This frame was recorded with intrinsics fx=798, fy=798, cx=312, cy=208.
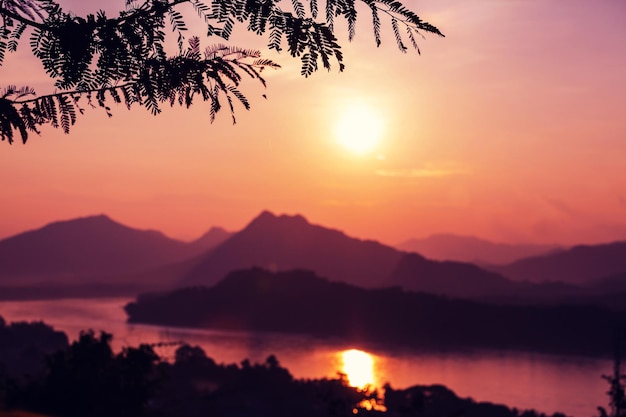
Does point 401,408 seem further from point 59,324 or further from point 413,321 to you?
point 413,321

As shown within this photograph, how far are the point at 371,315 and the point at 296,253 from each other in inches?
2204

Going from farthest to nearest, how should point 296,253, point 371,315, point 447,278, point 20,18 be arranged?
point 296,253, point 447,278, point 371,315, point 20,18

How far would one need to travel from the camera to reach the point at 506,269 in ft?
483

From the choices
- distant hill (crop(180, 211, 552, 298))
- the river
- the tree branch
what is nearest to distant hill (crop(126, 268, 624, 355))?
the river

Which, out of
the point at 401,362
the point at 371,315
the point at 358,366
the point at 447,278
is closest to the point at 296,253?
the point at 447,278

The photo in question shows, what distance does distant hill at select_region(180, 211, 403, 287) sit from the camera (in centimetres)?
13488

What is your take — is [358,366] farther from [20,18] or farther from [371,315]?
[20,18]

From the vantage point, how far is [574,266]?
13800cm

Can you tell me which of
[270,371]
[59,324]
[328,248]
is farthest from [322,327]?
[328,248]

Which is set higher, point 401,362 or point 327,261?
point 327,261

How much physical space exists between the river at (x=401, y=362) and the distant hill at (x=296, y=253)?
50.9 meters

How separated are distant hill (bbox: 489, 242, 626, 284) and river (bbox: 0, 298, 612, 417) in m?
67.8

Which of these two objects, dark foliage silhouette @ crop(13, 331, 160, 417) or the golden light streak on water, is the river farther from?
dark foliage silhouette @ crop(13, 331, 160, 417)

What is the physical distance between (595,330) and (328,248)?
71787 millimetres
